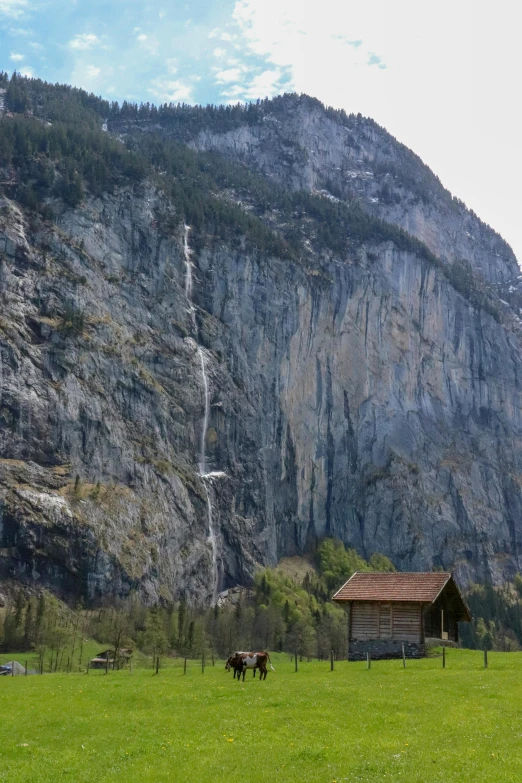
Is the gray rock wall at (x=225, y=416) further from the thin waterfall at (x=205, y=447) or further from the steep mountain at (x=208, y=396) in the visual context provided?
the thin waterfall at (x=205, y=447)

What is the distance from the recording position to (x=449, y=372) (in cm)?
19488

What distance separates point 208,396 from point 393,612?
3906 inches

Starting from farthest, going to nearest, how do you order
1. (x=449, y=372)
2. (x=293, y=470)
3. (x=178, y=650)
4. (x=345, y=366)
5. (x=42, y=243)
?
(x=449, y=372)
(x=345, y=366)
(x=293, y=470)
(x=42, y=243)
(x=178, y=650)

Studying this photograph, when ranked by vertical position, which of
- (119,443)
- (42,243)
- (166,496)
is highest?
(42,243)

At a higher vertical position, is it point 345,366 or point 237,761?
point 345,366

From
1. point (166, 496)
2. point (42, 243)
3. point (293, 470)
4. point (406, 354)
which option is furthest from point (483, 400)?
point (42, 243)

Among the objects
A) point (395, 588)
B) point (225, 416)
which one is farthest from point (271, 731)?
point (225, 416)

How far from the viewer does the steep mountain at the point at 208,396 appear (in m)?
120

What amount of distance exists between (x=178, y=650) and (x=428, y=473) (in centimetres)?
9413

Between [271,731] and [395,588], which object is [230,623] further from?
[271,731]

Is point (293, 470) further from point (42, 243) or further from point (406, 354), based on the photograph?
point (42, 243)

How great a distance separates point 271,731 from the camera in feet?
75.3

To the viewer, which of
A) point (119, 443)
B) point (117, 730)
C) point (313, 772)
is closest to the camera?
point (313, 772)

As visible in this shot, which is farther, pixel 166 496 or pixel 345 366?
pixel 345 366
